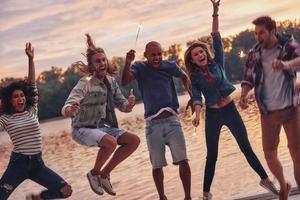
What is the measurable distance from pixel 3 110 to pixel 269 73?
3108 mm

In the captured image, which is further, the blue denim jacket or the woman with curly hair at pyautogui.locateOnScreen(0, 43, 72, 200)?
the blue denim jacket

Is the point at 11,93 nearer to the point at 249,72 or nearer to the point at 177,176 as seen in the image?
the point at 249,72

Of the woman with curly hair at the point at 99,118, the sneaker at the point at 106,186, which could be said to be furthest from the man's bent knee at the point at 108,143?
the sneaker at the point at 106,186

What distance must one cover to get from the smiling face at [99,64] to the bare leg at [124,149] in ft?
2.73

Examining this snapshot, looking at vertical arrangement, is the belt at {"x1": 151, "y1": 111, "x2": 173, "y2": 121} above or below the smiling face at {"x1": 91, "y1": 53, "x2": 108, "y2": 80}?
below

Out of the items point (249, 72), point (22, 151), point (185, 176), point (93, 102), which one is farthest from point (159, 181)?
point (249, 72)

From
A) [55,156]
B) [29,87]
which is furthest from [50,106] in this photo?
[29,87]

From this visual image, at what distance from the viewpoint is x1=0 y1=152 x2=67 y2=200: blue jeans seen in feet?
18.6

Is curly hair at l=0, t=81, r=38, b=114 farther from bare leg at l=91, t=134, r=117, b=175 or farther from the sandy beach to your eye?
the sandy beach

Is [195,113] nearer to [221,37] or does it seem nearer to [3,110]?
[221,37]

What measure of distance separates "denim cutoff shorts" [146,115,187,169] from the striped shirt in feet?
4.65

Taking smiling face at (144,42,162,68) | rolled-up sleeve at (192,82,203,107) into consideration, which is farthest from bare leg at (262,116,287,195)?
smiling face at (144,42,162,68)

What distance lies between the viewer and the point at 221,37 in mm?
6469

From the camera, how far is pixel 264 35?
5.27m
